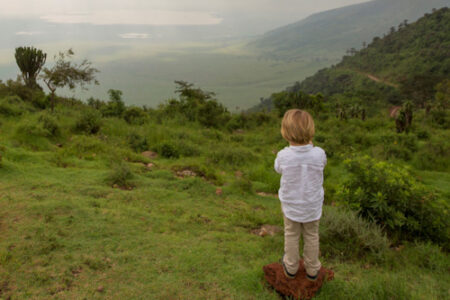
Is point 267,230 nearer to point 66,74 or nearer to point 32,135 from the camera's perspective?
point 32,135

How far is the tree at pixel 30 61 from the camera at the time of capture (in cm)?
1477

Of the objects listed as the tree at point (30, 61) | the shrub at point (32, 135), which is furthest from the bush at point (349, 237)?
the tree at point (30, 61)

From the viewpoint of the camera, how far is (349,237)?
3352mm

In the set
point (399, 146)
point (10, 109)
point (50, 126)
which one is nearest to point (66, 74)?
point (10, 109)

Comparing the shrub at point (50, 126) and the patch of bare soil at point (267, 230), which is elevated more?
the shrub at point (50, 126)

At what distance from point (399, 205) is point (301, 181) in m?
2.05

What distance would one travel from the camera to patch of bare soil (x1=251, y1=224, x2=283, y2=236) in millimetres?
3818

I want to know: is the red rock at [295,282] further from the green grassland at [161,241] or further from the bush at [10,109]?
the bush at [10,109]

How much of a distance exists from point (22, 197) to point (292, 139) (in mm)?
3909

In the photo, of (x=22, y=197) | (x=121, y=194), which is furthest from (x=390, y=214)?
(x=22, y=197)

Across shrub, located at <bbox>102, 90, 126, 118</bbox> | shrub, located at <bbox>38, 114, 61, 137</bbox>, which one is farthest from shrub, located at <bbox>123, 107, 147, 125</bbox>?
shrub, located at <bbox>38, 114, 61, 137</bbox>

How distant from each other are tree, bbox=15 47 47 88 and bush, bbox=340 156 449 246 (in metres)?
16.6

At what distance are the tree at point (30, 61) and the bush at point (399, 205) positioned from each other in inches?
652

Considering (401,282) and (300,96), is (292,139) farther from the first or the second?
(300,96)
